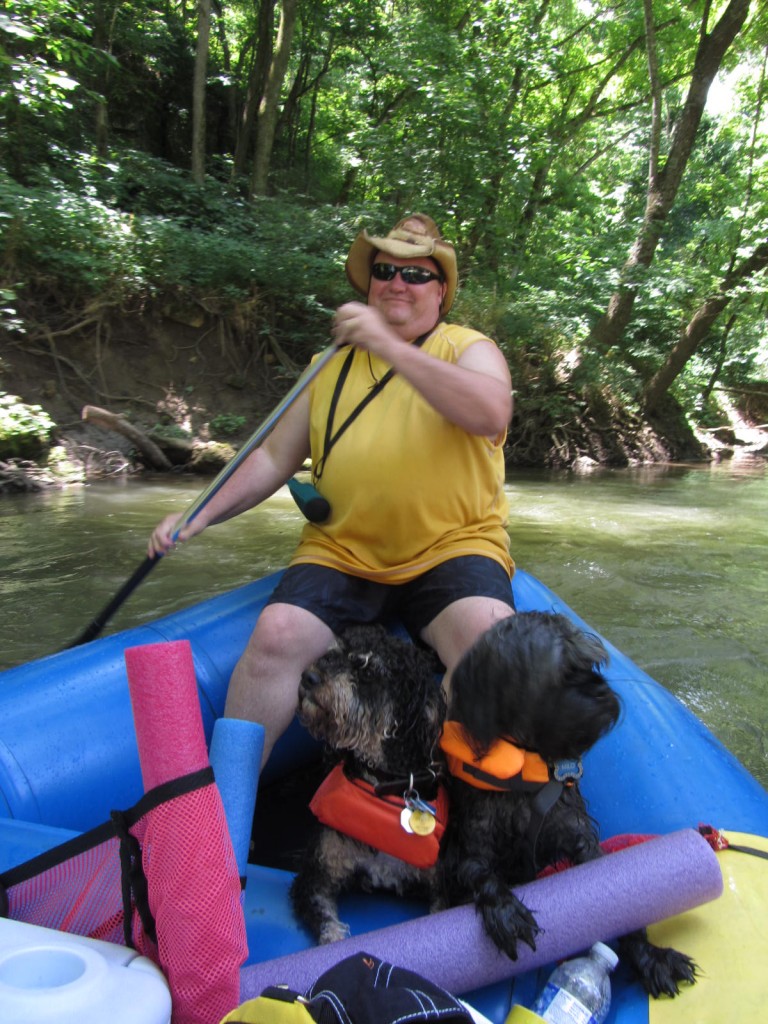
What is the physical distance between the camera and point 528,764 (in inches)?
58.6

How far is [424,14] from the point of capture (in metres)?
13.2

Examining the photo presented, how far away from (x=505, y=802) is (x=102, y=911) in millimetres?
830

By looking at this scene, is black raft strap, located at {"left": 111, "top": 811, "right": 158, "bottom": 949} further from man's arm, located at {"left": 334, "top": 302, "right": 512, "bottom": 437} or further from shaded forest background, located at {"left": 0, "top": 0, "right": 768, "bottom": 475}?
shaded forest background, located at {"left": 0, "top": 0, "right": 768, "bottom": 475}

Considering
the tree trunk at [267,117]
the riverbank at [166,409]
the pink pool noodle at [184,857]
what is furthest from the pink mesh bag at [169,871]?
the tree trunk at [267,117]

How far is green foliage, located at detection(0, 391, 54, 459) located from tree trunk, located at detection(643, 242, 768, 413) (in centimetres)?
1139

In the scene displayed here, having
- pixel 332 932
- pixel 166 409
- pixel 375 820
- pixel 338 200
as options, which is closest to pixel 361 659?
pixel 375 820

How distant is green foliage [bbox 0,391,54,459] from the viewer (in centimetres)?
800

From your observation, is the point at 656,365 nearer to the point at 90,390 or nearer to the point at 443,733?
the point at 90,390

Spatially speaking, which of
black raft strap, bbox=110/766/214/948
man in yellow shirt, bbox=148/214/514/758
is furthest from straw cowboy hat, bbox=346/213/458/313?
black raft strap, bbox=110/766/214/948

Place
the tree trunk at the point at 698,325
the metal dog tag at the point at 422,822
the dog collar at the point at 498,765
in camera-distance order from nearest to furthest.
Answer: the dog collar at the point at 498,765, the metal dog tag at the point at 422,822, the tree trunk at the point at 698,325

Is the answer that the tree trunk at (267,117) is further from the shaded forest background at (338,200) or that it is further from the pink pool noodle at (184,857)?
the pink pool noodle at (184,857)

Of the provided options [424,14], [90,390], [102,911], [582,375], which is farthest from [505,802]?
[424,14]

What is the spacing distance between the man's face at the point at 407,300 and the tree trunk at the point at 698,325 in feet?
41.5

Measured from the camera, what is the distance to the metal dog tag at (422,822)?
157 cm
